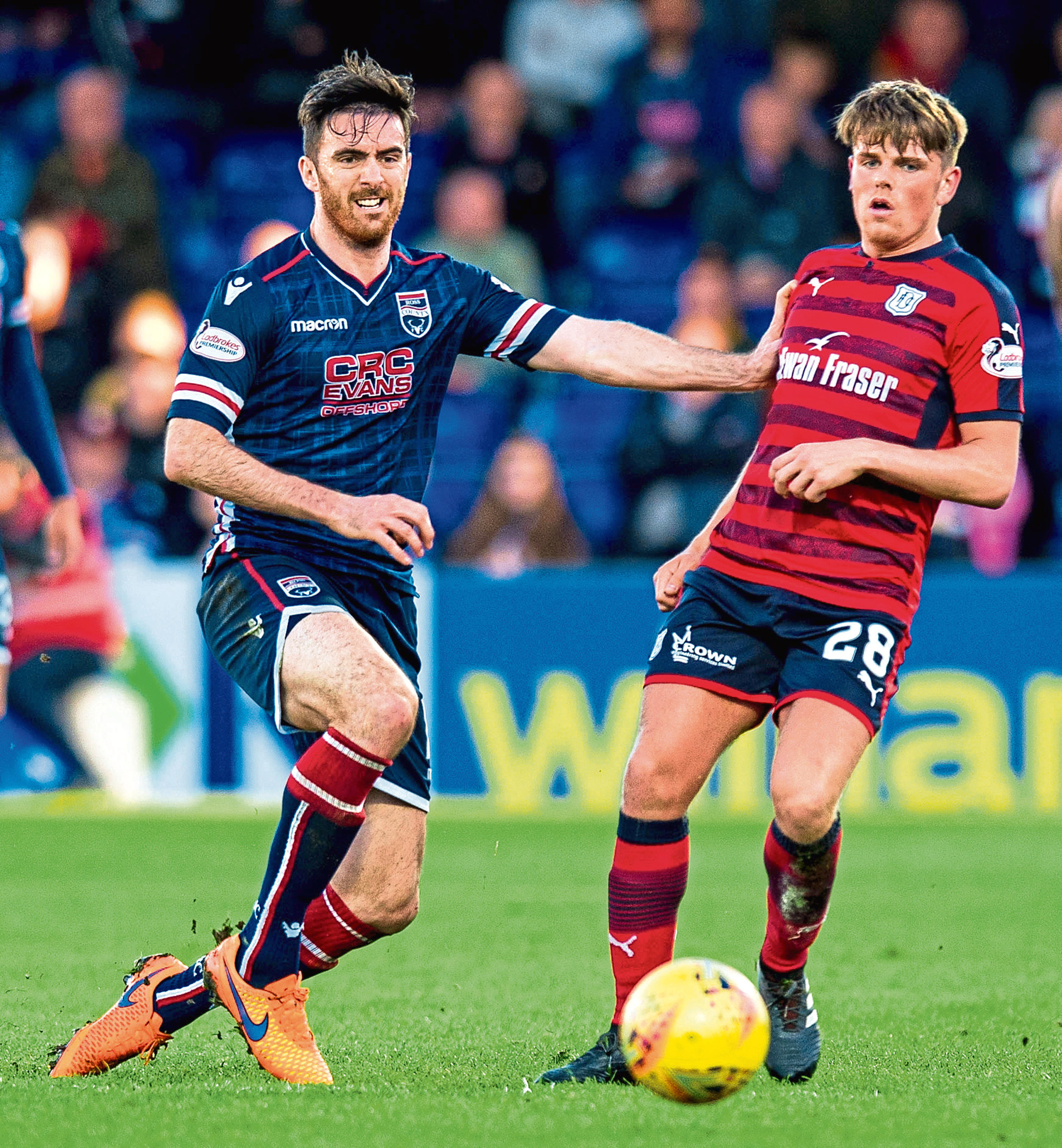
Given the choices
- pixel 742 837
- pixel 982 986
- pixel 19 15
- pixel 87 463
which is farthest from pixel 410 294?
pixel 19 15

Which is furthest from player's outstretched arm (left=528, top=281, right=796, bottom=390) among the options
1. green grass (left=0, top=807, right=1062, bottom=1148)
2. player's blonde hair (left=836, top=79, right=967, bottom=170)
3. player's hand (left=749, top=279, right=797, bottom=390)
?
green grass (left=0, top=807, right=1062, bottom=1148)

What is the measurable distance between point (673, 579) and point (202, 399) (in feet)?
4.27

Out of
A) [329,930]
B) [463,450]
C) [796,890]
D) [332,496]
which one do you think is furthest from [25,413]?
[463,450]

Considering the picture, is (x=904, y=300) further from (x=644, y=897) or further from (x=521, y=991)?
(x=521, y=991)

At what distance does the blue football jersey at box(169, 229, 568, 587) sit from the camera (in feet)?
14.9

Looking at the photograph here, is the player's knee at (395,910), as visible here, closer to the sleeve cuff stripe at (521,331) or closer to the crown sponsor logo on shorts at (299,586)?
the crown sponsor logo on shorts at (299,586)

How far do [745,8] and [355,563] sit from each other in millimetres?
10034

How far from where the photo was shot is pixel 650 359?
4.87m

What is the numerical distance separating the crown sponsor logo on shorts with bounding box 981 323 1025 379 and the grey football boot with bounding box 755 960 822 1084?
1499 millimetres

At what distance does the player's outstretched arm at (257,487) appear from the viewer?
4371 millimetres

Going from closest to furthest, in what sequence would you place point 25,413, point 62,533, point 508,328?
1. point 508,328
2. point 25,413
3. point 62,533

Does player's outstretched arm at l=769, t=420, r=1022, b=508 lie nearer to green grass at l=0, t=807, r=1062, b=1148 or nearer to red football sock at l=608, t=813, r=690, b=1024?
red football sock at l=608, t=813, r=690, b=1024

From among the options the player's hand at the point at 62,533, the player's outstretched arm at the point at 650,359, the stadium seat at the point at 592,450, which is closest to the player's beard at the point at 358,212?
the player's outstretched arm at the point at 650,359

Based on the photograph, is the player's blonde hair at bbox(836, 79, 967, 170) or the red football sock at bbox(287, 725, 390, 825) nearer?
the red football sock at bbox(287, 725, 390, 825)
